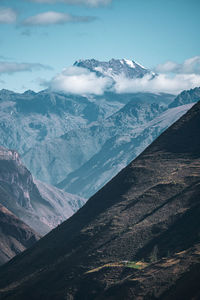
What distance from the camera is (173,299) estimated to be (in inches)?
7869

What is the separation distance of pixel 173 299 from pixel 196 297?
12.0 m

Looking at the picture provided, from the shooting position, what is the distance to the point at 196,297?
19000 centimetres
